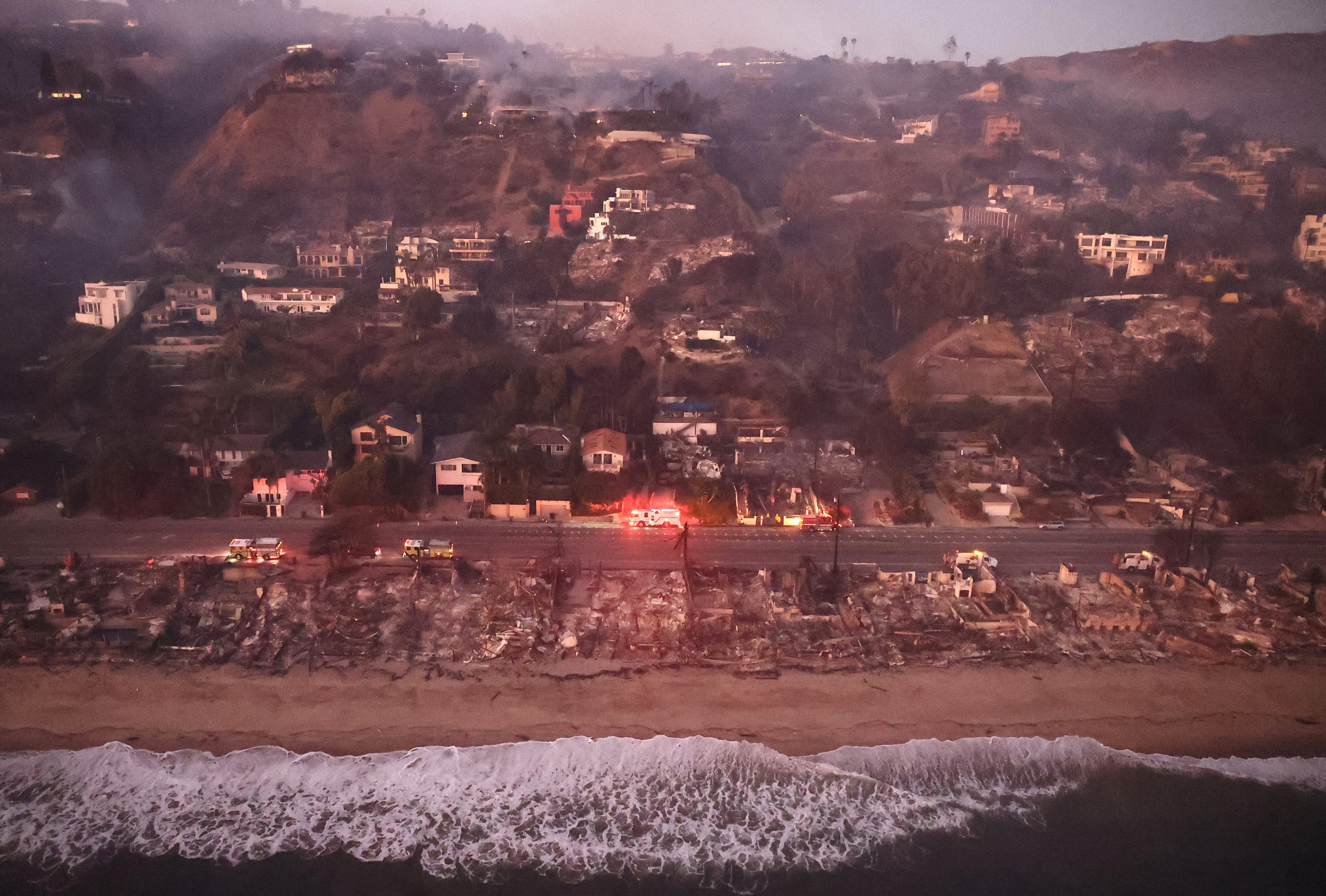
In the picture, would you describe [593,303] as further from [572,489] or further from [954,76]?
[954,76]

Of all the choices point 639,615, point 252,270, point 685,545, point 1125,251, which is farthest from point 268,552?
point 1125,251

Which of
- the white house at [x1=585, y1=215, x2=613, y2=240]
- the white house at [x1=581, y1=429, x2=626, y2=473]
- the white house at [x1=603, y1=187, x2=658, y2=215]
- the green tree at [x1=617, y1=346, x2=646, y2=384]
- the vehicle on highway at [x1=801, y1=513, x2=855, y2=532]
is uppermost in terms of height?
the white house at [x1=603, y1=187, x2=658, y2=215]

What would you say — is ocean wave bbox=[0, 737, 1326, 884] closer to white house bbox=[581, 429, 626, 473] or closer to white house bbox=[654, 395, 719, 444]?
white house bbox=[581, 429, 626, 473]

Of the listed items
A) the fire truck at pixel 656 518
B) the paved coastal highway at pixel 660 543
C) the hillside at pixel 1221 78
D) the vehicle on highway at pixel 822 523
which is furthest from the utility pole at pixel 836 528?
the hillside at pixel 1221 78

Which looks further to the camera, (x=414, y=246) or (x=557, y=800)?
(x=414, y=246)

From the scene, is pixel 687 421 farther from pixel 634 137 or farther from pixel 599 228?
pixel 634 137

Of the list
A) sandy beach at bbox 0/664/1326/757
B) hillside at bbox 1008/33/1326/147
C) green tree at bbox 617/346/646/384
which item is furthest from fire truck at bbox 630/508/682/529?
hillside at bbox 1008/33/1326/147
